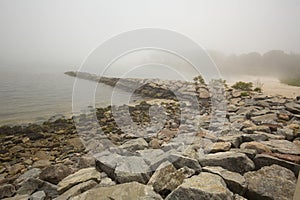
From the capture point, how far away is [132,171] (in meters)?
2.58

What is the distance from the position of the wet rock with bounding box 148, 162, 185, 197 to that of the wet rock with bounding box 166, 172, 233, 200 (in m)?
0.17

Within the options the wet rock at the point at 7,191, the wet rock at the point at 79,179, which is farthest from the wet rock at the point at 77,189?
the wet rock at the point at 7,191

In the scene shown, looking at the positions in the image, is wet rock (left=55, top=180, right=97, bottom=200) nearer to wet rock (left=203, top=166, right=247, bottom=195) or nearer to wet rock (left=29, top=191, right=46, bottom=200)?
wet rock (left=29, top=191, right=46, bottom=200)

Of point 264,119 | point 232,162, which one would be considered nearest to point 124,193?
point 232,162

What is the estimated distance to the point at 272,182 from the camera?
2078mm

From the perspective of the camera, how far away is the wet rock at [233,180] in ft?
6.83

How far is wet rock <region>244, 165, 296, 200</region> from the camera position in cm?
196

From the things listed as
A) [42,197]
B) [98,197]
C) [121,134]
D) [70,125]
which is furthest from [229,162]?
[70,125]

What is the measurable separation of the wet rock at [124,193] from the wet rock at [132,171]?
28 centimetres

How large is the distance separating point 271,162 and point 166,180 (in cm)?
134

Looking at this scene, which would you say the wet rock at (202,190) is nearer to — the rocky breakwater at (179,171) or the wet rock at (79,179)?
the rocky breakwater at (179,171)

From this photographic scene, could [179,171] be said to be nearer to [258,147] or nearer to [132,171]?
[132,171]

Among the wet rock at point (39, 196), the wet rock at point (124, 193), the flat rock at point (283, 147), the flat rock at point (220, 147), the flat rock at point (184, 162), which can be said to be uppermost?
the flat rock at point (283, 147)

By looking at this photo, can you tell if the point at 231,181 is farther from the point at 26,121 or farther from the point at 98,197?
the point at 26,121
